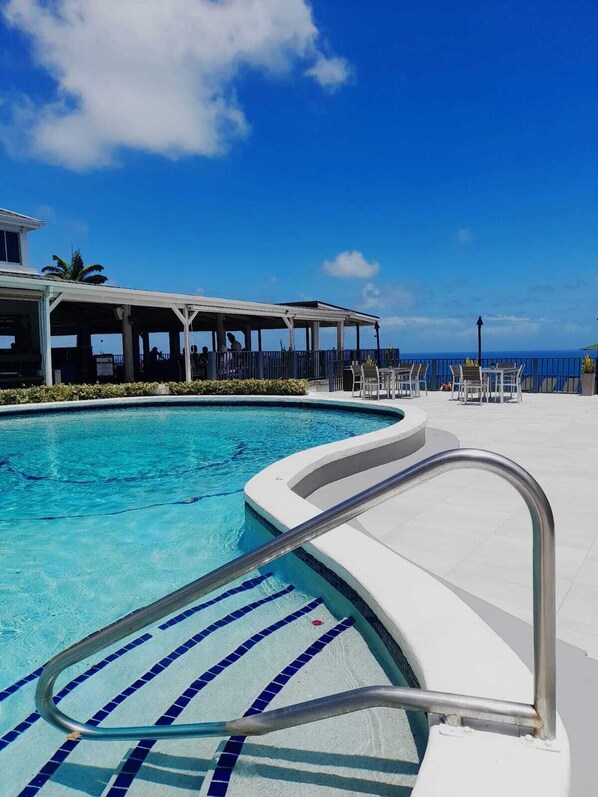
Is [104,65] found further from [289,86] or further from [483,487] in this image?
[483,487]

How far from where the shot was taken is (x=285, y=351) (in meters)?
18.9

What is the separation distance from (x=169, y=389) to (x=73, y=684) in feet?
44.2

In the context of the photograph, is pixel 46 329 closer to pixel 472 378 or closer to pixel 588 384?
pixel 472 378

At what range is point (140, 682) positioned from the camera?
8.71ft

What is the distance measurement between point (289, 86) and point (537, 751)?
27005mm

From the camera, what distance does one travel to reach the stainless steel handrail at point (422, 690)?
143 cm

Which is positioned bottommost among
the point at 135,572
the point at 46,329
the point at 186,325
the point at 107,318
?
the point at 135,572

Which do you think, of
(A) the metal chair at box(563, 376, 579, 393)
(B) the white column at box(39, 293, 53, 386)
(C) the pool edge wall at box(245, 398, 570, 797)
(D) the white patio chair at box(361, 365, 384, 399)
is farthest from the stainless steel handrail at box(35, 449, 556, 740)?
(A) the metal chair at box(563, 376, 579, 393)

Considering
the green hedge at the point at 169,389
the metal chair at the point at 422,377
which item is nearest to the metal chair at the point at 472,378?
the metal chair at the point at 422,377

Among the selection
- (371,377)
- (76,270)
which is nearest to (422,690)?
(371,377)

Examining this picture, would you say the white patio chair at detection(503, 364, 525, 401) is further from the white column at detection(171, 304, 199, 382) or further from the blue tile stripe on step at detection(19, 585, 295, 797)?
the blue tile stripe on step at detection(19, 585, 295, 797)

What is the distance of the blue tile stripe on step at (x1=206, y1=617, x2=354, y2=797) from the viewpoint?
1.89m

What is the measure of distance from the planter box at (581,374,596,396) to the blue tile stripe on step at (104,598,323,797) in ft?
46.7

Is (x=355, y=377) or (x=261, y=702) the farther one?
(x=355, y=377)
